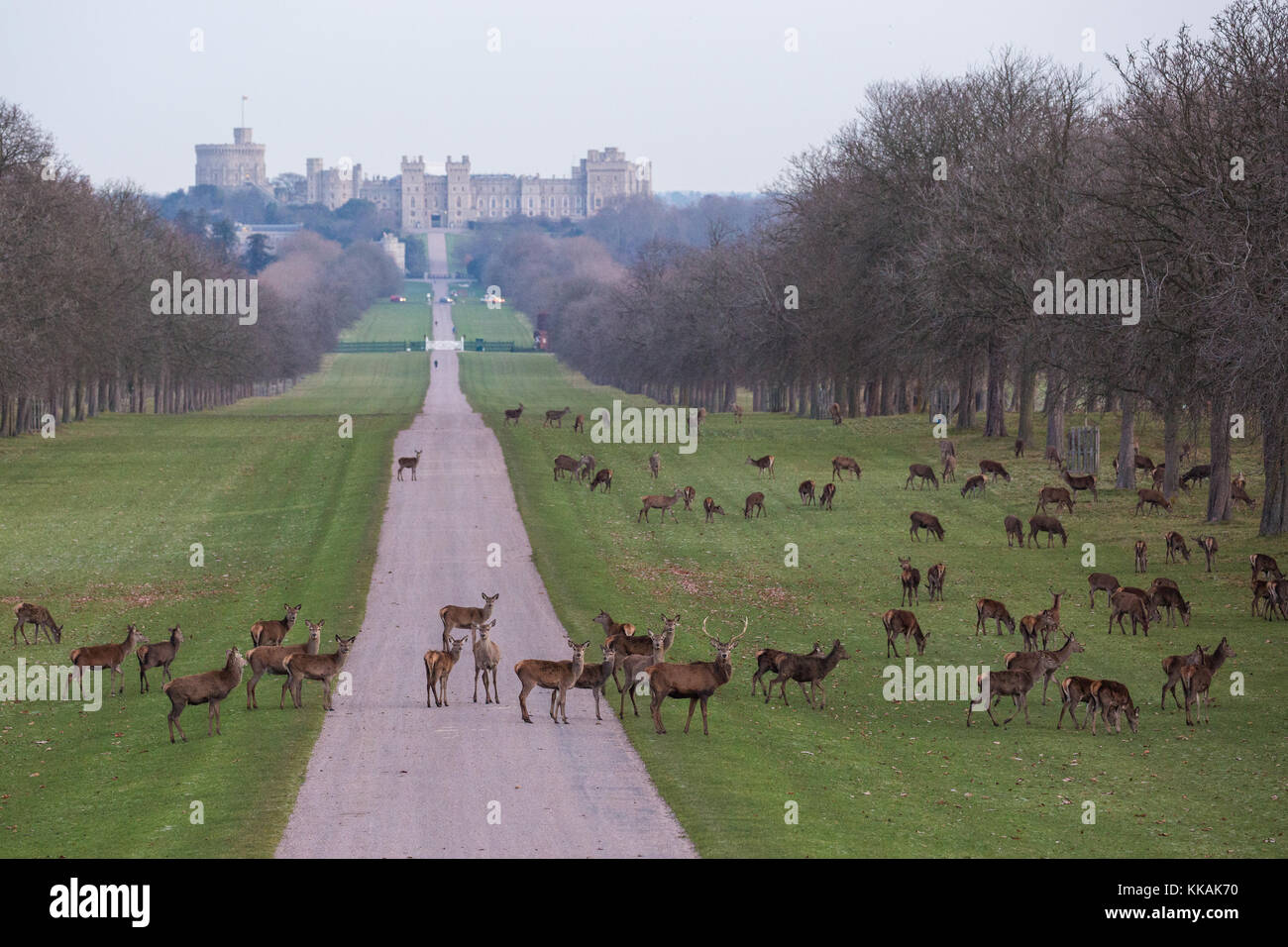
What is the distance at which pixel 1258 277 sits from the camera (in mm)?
35562

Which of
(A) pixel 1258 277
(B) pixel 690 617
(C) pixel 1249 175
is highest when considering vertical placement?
(C) pixel 1249 175

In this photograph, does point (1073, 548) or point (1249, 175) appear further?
point (1073, 548)

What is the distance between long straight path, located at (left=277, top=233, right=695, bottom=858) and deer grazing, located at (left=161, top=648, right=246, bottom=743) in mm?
1553

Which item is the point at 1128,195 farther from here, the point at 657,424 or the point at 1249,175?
the point at 657,424

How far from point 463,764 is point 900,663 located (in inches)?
475

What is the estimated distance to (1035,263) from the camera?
55.8 metres

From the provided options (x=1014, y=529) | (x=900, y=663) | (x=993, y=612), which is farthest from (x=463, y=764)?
(x=1014, y=529)

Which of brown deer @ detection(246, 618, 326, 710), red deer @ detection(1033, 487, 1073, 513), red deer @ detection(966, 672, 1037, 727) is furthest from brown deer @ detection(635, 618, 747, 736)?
red deer @ detection(1033, 487, 1073, 513)

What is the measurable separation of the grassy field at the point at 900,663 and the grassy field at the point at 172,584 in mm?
5513

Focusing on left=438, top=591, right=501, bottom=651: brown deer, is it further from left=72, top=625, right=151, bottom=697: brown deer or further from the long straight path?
left=72, top=625, right=151, bottom=697: brown deer

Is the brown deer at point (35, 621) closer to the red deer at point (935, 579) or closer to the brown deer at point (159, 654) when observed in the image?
the brown deer at point (159, 654)

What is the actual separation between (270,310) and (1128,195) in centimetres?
8920
